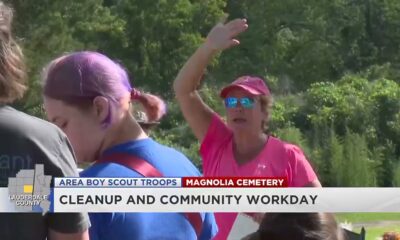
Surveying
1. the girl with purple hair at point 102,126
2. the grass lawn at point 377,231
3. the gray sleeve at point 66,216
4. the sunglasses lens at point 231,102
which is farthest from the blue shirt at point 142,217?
the grass lawn at point 377,231

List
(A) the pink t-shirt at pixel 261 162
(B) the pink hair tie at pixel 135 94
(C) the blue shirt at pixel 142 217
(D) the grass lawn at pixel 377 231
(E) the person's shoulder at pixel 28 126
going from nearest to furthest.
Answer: (E) the person's shoulder at pixel 28 126 → (C) the blue shirt at pixel 142 217 → (B) the pink hair tie at pixel 135 94 → (A) the pink t-shirt at pixel 261 162 → (D) the grass lawn at pixel 377 231

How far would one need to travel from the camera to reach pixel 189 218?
234 centimetres

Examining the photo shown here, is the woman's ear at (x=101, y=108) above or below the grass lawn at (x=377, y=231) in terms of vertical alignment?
above

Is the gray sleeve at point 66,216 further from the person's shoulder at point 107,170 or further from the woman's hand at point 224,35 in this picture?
the woman's hand at point 224,35

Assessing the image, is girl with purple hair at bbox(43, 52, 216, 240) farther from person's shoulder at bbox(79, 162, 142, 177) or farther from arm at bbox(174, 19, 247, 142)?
arm at bbox(174, 19, 247, 142)

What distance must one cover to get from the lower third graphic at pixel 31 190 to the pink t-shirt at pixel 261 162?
1.26m

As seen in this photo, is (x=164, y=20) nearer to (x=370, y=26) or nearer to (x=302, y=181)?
(x=370, y=26)

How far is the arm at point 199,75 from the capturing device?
141 inches

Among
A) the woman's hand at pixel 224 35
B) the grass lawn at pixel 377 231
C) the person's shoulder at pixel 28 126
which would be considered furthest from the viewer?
the grass lawn at pixel 377 231

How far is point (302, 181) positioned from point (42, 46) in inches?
490

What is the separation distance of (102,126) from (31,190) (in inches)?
9.2

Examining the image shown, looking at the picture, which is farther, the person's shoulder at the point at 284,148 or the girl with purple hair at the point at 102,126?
the person's shoulder at the point at 284,148

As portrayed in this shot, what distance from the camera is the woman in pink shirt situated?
3.45 metres

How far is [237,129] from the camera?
142 inches
